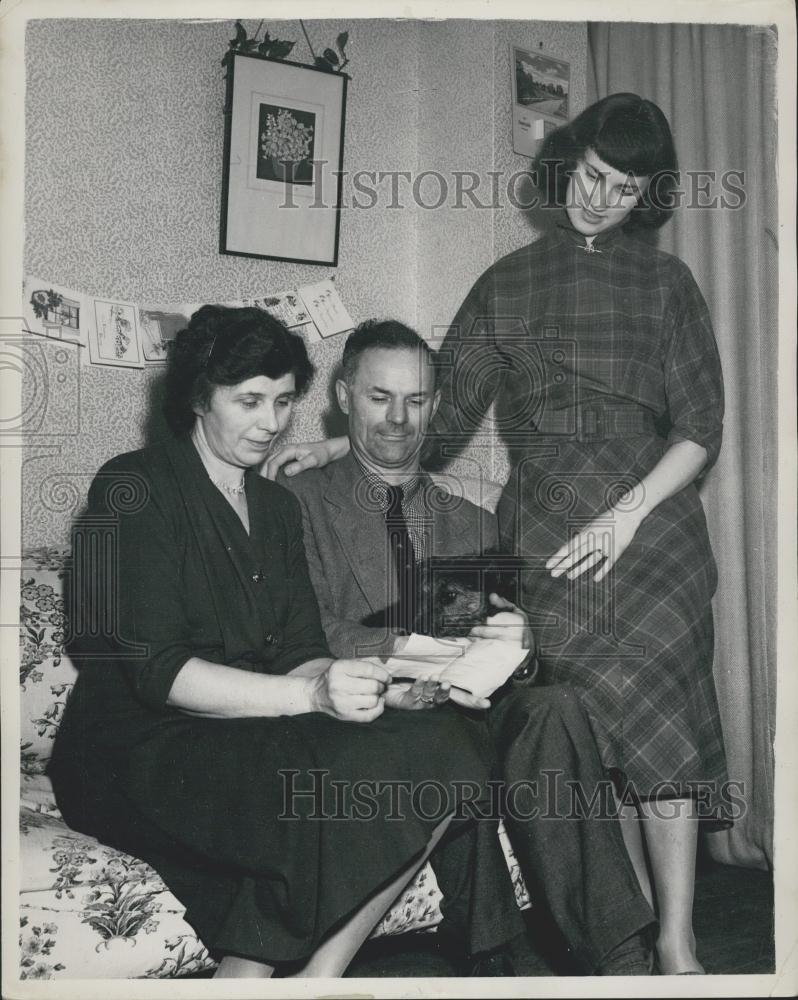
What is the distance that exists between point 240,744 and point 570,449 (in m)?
0.84

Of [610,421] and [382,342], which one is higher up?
[382,342]

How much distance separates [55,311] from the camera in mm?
1932

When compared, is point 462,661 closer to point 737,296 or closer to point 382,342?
point 382,342

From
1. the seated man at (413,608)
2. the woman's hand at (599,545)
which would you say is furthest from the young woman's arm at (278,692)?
the woman's hand at (599,545)

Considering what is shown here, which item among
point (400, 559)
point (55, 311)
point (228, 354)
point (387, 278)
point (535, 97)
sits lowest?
point (400, 559)

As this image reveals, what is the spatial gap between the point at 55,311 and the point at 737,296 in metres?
1.33

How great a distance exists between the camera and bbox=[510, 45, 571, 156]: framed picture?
6.10ft

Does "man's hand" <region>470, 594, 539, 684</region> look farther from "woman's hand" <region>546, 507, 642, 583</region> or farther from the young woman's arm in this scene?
the young woman's arm

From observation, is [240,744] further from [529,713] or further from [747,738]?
[747,738]

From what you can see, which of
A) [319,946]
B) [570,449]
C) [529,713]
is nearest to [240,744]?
[319,946]

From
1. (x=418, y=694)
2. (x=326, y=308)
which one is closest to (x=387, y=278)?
(x=326, y=308)

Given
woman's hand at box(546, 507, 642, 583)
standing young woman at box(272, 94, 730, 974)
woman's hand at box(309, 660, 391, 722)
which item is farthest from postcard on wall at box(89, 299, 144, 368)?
woman's hand at box(546, 507, 642, 583)

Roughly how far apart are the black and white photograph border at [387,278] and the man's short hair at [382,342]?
0.12 ft

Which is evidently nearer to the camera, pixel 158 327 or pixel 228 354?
pixel 228 354
